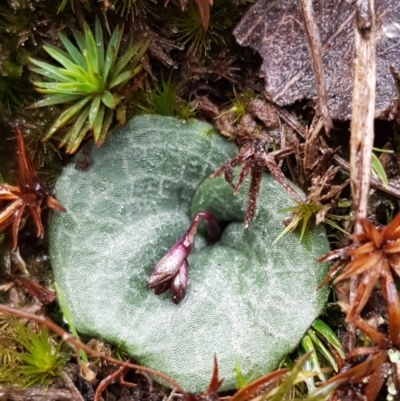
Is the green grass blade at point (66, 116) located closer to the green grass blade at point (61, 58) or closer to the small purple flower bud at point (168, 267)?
the green grass blade at point (61, 58)

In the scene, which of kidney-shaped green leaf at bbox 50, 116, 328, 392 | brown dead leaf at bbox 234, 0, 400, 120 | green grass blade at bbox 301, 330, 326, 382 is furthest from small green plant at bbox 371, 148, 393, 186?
green grass blade at bbox 301, 330, 326, 382

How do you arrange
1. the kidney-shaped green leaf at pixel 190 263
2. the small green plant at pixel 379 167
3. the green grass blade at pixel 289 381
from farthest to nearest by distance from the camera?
1. the kidney-shaped green leaf at pixel 190 263
2. the small green plant at pixel 379 167
3. the green grass blade at pixel 289 381

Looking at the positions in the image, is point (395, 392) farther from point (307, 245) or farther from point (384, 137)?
point (384, 137)

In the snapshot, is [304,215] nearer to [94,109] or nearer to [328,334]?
[328,334]

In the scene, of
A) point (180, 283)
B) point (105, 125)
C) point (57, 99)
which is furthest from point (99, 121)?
point (180, 283)

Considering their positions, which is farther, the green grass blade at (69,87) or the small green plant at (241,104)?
the small green plant at (241,104)

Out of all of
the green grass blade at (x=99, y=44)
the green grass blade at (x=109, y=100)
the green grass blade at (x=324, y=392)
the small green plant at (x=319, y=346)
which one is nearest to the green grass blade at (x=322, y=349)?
the small green plant at (x=319, y=346)

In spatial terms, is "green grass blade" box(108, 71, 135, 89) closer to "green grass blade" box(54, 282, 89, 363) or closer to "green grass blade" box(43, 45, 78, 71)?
"green grass blade" box(43, 45, 78, 71)
